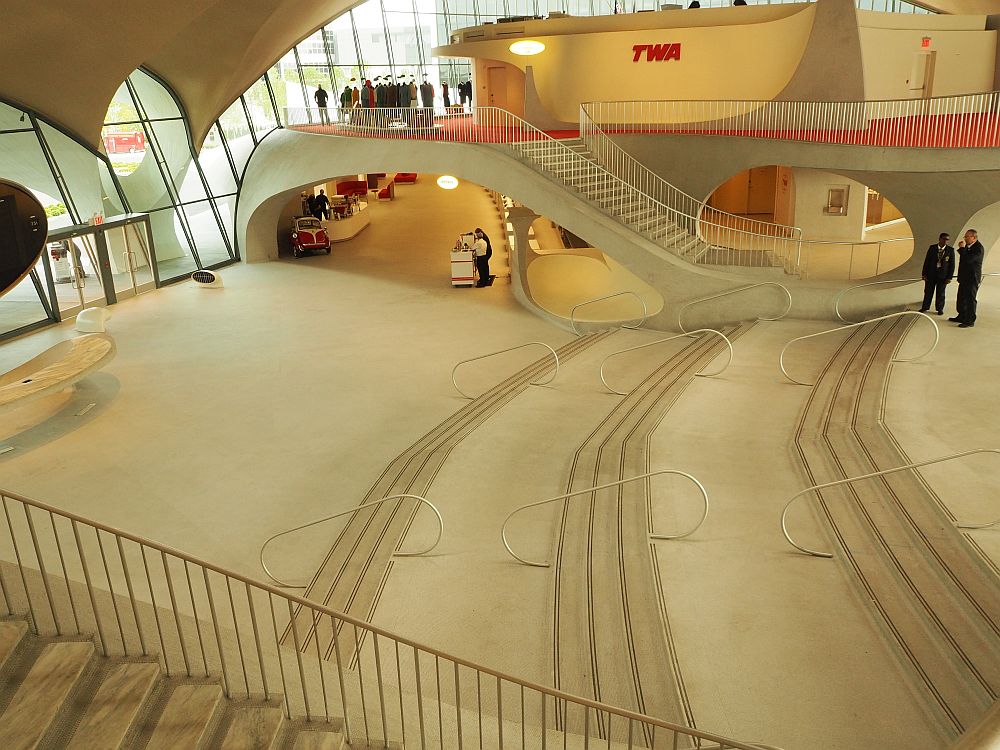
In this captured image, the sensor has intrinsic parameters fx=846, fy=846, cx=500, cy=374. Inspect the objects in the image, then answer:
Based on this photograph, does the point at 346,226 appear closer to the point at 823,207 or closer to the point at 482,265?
the point at 482,265

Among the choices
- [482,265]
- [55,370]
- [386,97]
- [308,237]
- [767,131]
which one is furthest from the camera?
[308,237]

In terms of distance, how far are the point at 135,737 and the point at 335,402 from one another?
9.01 meters

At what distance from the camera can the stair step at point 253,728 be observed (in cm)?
515

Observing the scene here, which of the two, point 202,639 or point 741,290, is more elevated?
point 202,639

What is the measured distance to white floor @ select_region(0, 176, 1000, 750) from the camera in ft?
21.8

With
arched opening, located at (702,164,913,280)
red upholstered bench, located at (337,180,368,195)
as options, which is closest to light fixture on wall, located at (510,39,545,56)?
arched opening, located at (702,164,913,280)

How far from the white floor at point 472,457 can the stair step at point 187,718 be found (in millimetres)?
2308

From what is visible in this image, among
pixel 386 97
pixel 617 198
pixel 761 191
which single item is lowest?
pixel 761 191

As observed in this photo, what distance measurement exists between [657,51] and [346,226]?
1174 centimetres

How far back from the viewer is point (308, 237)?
85.3 ft

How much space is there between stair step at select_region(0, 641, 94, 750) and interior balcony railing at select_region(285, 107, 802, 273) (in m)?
13.7

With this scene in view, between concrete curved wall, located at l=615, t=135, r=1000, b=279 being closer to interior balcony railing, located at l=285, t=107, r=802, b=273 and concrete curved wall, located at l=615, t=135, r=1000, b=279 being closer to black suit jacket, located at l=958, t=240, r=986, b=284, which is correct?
interior balcony railing, located at l=285, t=107, r=802, b=273

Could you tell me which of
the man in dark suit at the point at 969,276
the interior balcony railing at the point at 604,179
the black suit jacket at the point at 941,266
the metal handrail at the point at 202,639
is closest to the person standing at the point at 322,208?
the interior balcony railing at the point at 604,179

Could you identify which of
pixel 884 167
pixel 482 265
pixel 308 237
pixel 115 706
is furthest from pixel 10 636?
pixel 308 237
